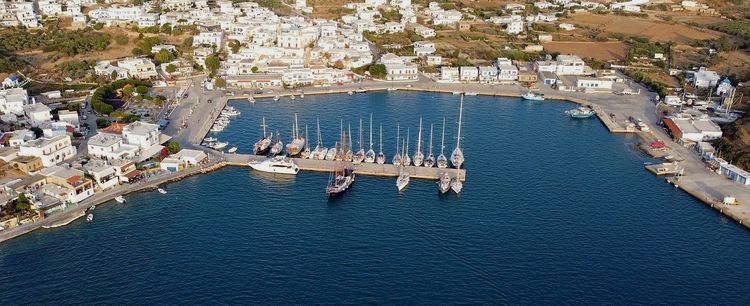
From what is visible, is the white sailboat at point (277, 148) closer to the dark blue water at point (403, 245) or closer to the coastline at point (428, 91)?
the coastline at point (428, 91)

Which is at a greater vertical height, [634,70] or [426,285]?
[634,70]

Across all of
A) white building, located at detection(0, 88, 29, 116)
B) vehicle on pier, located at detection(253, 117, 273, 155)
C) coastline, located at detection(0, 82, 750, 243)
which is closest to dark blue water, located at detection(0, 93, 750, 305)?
coastline, located at detection(0, 82, 750, 243)

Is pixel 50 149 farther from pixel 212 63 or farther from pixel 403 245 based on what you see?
pixel 212 63

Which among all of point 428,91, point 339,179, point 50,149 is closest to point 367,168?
point 339,179

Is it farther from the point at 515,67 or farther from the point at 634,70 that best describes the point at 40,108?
the point at 634,70

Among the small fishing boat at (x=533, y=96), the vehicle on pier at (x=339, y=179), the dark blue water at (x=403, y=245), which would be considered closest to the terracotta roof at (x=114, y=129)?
the dark blue water at (x=403, y=245)

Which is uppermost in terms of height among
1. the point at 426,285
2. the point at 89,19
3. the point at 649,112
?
the point at 89,19

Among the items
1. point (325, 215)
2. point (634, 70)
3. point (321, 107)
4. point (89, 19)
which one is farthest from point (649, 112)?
point (89, 19)
